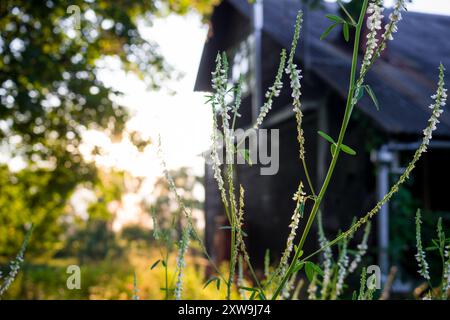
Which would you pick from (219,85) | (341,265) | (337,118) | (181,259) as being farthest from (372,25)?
(337,118)

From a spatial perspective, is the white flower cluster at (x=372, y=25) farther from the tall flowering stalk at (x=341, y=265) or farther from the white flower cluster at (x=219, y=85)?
the tall flowering stalk at (x=341, y=265)

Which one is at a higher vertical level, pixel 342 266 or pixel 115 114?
pixel 115 114

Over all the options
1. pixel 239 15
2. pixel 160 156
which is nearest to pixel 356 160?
pixel 239 15

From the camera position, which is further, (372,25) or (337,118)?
(337,118)

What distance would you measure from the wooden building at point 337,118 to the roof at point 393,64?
2 centimetres

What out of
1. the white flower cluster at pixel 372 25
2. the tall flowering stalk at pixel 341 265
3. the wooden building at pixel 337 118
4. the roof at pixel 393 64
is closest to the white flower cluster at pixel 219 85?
the white flower cluster at pixel 372 25

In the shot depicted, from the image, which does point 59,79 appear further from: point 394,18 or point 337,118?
point 394,18

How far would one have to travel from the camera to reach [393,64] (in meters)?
7.83

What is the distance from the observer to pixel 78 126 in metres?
7.61

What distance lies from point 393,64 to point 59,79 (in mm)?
4748

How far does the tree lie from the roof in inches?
51.8

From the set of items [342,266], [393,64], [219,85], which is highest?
[393,64]

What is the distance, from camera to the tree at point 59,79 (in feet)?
21.4
